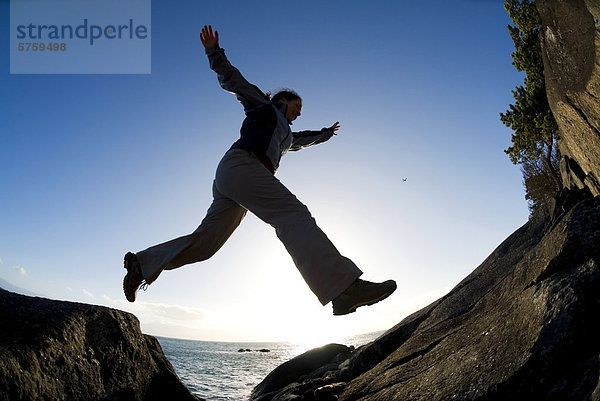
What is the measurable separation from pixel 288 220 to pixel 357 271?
2.63 ft

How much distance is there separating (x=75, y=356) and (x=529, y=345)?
3.36 m

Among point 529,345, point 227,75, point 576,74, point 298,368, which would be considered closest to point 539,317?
point 529,345

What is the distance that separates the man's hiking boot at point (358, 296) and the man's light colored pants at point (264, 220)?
61 mm

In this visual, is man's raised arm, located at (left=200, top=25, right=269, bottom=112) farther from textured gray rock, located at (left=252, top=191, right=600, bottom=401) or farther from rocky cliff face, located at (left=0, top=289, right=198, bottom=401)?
textured gray rock, located at (left=252, top=191, right=600, bottom=401)

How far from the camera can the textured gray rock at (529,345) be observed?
2156mm

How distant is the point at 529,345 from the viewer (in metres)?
2.30

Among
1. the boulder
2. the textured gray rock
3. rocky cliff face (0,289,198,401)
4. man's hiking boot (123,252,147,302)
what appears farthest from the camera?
the boulder

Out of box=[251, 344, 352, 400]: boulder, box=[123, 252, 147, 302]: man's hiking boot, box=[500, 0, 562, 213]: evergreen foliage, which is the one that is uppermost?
box=[500, 0, 562, 213]: evergreen foliage

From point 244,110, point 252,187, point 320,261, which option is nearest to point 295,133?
point 244,110

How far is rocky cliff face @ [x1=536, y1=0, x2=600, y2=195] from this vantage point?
467cm

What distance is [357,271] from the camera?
330 centimetres

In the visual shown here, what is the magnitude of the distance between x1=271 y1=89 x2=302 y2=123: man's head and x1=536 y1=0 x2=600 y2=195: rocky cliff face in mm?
3479

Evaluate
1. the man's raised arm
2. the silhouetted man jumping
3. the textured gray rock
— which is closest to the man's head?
the silhouetted man jumping

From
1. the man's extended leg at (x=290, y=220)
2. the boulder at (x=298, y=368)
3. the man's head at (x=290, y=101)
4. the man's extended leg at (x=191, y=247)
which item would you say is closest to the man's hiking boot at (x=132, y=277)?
the man's extended leg at (x=191, y=247)
